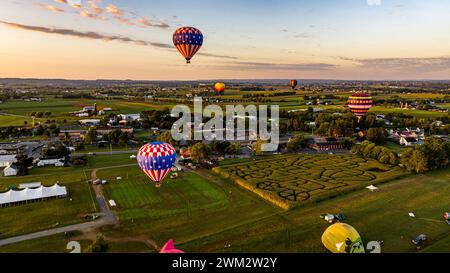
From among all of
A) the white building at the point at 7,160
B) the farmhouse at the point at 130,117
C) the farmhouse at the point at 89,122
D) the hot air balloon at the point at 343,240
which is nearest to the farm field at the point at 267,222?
the hot air balloon at the point at 343,240

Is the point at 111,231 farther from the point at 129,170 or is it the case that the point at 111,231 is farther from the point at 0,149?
the point at 0,149

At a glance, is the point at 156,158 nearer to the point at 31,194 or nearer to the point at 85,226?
the point at 85,226

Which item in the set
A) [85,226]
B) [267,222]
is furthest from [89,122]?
[267,222]

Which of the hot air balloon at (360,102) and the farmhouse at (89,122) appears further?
the farmhouse at (89,122)

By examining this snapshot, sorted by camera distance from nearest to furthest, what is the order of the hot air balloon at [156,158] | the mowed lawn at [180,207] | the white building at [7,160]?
the mowed lawn at [180,207] → the hot air balloon at [156,158] → the white building at [7,160]

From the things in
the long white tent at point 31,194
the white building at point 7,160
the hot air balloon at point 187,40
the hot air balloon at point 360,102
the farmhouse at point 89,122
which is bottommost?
the long white tent at point 31,194

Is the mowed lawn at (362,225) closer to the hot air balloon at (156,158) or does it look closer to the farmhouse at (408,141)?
the hot air balloon at (156,158)

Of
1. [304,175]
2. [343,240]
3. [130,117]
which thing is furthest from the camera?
[130,117]

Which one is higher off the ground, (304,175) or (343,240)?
(343,240)
